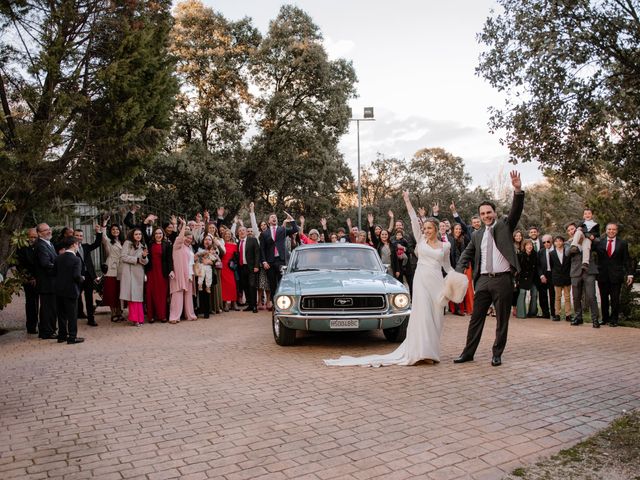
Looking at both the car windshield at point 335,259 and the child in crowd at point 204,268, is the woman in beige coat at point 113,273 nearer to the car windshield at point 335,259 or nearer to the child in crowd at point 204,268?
the child in crowd at point 204,268

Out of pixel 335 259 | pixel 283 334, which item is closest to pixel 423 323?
pixel 283 334

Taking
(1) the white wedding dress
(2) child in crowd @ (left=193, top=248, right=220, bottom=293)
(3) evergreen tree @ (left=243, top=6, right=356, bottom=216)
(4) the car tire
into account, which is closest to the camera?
(1) the white wedding dress

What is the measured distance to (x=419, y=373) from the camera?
24.5 ft

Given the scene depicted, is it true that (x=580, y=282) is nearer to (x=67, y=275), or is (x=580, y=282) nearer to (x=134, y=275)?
(x=134, y=275)

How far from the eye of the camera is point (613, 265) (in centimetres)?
1161

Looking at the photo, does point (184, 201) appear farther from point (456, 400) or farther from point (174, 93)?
point (456, 400)

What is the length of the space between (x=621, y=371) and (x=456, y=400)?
285 cm

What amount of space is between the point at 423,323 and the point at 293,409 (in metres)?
2.81

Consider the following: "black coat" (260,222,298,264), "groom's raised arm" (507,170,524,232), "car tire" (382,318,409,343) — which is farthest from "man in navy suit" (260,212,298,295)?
"groom's raised arm" (507,170,524,232)

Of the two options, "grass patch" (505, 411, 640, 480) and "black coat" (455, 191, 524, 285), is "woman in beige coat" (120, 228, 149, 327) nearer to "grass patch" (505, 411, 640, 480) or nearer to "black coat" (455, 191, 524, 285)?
"black coat" (455, 191, 524, 285)

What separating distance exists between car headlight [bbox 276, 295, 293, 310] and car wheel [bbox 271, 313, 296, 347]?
295 mm

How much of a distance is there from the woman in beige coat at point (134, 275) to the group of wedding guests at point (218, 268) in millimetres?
23

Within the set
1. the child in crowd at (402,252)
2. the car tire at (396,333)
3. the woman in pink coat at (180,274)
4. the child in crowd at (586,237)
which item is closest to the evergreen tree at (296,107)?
the child in crowd at (402,252)

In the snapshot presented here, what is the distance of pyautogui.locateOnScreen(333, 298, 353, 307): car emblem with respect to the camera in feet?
29.0
